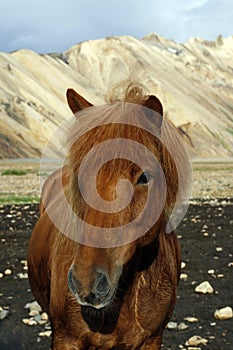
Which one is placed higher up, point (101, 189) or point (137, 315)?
point (101, 189)

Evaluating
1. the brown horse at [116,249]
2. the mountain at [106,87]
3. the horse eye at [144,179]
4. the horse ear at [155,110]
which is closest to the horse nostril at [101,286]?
the brown horse at [116,249]

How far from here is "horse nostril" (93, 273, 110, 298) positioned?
3.18 metres

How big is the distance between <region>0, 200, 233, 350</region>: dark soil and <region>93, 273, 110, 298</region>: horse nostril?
12.4ft

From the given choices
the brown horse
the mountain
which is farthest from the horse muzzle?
the mountain

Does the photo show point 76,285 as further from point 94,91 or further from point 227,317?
point 94,91

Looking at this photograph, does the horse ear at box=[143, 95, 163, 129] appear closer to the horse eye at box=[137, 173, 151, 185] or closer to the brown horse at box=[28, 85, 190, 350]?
the brown horse at box=[28, 85, 190, 350]

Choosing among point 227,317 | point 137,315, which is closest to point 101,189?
point 137,315

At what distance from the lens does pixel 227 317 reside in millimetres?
7555

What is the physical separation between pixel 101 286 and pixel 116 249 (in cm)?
31

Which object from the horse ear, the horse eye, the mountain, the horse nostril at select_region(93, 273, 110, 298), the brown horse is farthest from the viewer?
the mountain

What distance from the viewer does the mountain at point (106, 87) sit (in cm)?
9026

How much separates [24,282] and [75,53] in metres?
125

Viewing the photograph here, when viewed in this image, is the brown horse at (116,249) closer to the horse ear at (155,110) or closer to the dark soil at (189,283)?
the horse ear at (155,110)

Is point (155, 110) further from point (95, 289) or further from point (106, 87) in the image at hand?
point (106, 87)
